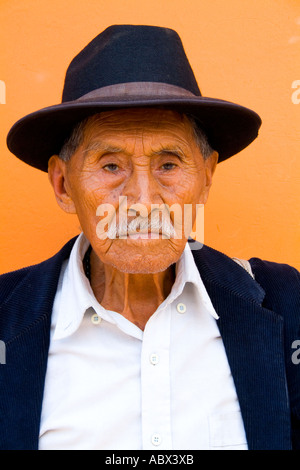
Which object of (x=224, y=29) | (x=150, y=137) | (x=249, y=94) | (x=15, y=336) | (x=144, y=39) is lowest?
(x=15, y=336)

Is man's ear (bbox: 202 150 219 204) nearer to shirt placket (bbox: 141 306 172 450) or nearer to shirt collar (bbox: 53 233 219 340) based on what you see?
shirt collar (bbox: 53 233 219 340)

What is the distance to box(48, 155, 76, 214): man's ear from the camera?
2193mm

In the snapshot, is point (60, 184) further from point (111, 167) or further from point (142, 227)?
point (142, 227)

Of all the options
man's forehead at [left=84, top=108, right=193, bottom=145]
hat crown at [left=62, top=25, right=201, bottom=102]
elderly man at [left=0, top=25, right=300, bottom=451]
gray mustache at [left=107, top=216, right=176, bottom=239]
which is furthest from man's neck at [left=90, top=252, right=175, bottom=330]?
hat crown at [left=62, top=25, right=201, bottom=102]

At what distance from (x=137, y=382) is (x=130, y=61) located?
1151mm

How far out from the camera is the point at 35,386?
1902mm

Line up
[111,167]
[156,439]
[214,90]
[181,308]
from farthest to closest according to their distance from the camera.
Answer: [214,90] < [181,308] < [111,167] < [156,439]

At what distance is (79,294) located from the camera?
2047mm

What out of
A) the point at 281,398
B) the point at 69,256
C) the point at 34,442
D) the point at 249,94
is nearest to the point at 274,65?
the point at 249,94

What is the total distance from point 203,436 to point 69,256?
919 mm

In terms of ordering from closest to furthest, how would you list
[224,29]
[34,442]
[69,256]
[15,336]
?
[34,442], [15,336], [69,256], [224,29]

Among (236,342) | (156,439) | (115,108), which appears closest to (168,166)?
(115,108)

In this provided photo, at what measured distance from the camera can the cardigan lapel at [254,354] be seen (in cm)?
192
